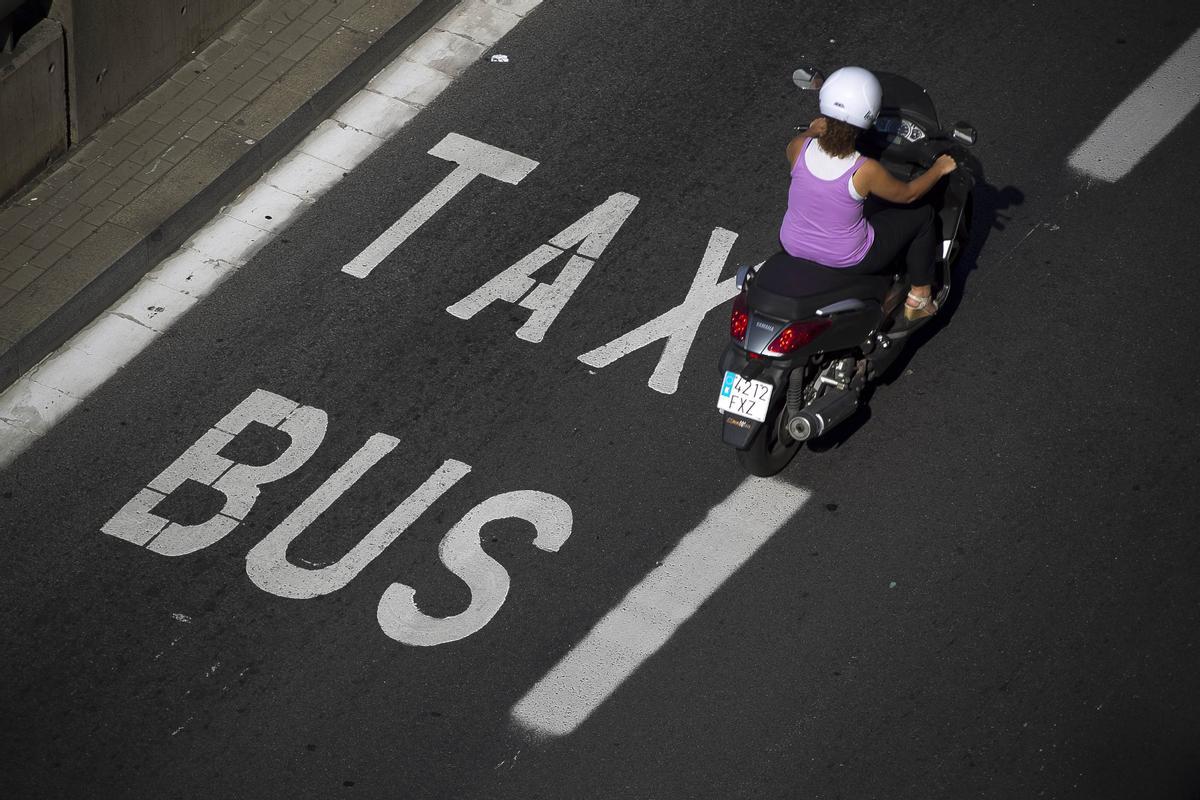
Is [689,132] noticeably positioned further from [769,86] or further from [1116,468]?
[1116,468]

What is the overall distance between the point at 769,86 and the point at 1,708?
6.19 m

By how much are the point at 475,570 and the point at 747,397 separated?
1605 mm

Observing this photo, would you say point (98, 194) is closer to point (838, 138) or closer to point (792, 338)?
point (792, 338)

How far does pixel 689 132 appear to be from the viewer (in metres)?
10.4

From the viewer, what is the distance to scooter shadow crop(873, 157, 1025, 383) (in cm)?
908

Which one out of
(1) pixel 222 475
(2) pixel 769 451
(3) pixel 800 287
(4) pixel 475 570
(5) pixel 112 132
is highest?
(3) pixel 800 287

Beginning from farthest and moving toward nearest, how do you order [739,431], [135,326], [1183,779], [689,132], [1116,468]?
[689,132], [135,326], [1116,468], [739,431], [1183,779]

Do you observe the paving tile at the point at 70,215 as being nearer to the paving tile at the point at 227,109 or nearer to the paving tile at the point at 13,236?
the paving tile at the point at 13,236

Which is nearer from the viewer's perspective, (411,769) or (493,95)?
(411,769)

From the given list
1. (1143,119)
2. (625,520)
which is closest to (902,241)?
(625,520)

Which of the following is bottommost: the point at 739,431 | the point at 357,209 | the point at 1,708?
the point at 1,708

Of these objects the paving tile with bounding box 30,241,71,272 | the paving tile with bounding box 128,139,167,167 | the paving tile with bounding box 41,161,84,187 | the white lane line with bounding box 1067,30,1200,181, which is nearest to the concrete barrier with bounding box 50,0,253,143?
the paving tile with bounding box 41,161,84,187

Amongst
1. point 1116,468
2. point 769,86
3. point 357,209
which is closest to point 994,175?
point 769,86

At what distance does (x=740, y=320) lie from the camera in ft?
26.5
